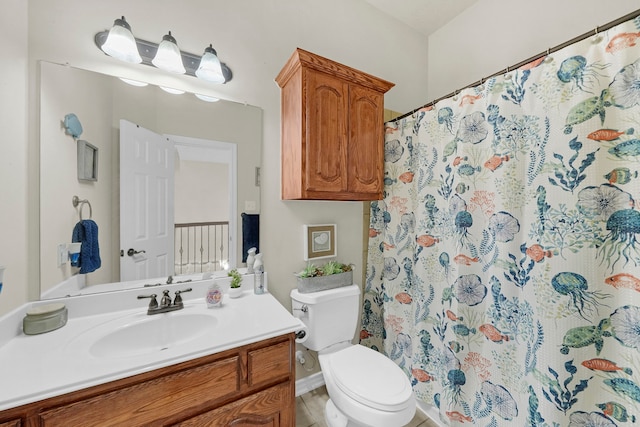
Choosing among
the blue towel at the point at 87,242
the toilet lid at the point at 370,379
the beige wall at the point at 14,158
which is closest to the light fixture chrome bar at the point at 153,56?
the beige wall at the point at 14,158

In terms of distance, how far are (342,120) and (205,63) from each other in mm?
793

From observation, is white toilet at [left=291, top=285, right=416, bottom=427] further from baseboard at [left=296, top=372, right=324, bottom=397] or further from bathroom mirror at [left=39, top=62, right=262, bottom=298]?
bathroom mirror at [left=39, top=62, right=262, bottom=298]

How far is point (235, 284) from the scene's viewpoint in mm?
1365

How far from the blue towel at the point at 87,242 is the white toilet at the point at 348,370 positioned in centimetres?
102

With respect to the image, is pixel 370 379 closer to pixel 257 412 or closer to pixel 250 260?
pixel 257 412

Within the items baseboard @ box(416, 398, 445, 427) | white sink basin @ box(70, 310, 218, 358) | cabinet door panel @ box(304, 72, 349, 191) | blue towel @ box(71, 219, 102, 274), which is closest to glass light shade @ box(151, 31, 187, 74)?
cabinet door panel @ box(304, 72, 349, 191)

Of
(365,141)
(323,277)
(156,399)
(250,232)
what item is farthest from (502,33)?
(156,399)

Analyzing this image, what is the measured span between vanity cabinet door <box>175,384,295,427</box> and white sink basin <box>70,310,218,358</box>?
269mm

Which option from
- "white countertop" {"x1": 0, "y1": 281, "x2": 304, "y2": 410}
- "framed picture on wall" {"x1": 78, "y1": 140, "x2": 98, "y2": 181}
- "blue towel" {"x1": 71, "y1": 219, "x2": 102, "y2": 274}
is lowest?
"white countertop" {"x1": 0, "y1": 281, "x2": 304, "y2": 410}

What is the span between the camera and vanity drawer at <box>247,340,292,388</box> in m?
0.96

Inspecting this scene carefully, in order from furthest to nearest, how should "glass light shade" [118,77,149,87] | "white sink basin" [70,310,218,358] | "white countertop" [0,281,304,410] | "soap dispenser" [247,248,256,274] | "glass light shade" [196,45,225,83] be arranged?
"soap dispenser" [247,248,256,274]
"glass light shade" [196,45,225,83]
"glass light shade" [118,77,149,87]
"white sink basin" [70,310,218,358]
"white countertop" [0,281,304,410]

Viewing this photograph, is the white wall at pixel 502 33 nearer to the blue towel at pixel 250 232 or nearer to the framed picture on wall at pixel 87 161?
the blue towel at pixel 250 232

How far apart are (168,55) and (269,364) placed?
1492 millimetres

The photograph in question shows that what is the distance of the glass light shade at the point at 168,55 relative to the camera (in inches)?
47.7
